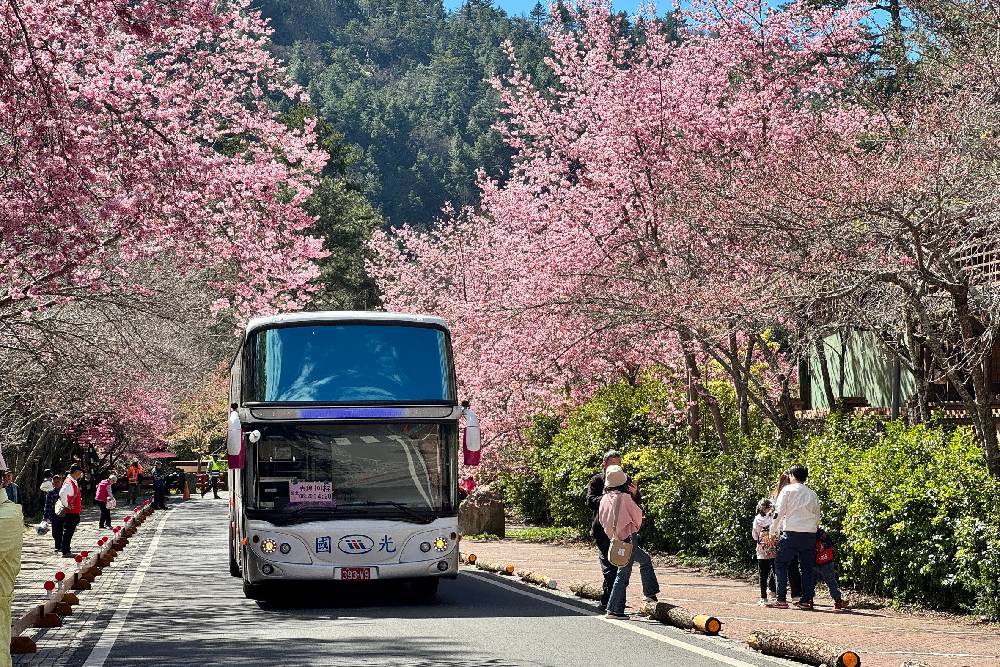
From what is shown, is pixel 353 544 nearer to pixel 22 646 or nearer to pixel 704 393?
pixel 22 646

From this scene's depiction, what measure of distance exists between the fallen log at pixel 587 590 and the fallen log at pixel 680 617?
57.1 inches

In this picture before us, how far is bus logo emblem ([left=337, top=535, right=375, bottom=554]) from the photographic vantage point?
54.1 ft

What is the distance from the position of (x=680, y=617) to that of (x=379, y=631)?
3023 mm

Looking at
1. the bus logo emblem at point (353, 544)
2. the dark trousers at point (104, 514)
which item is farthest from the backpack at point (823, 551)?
the dark trousers at point (104, 514)

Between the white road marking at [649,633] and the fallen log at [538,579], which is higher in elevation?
the fallen log at [538,579]

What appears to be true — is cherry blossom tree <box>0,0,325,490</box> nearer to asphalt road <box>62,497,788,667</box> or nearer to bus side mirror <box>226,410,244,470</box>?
bus side mirror <box>226,410,244,470</box>

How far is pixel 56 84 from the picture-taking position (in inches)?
572

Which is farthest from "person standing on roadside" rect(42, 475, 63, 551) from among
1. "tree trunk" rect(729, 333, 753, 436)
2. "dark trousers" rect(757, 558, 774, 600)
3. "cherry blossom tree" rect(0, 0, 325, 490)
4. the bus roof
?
"dark trousers" rect(757, 558, 774, 600)

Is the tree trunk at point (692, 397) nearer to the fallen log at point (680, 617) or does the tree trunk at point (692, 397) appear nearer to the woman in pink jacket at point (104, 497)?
the fallen log at point (680, 617)

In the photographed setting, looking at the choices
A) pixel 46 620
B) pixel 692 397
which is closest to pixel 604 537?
pixel 46 620

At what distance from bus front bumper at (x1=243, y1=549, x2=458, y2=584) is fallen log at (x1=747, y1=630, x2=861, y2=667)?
16.6ft

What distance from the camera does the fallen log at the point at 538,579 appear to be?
62.8 ft

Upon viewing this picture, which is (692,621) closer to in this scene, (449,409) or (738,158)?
(449,409)

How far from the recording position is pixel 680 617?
14289mm
